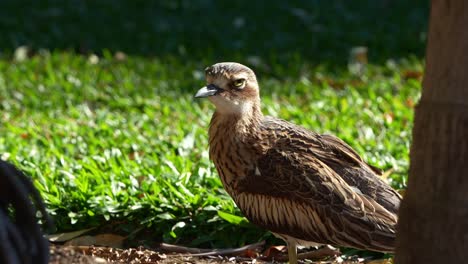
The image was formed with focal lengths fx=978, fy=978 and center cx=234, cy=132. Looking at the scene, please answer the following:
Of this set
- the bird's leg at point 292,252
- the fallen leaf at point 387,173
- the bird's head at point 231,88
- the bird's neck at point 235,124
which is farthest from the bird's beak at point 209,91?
the fallen leaf at point 387,173

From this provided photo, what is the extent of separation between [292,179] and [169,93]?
3.85 m

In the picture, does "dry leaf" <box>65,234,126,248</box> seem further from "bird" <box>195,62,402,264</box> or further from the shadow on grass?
the shadow on grass

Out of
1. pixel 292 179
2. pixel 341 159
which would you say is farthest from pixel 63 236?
pixel 341 159

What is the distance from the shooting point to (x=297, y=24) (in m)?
11.5

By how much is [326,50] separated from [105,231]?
521 cm

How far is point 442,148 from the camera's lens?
3.71 m

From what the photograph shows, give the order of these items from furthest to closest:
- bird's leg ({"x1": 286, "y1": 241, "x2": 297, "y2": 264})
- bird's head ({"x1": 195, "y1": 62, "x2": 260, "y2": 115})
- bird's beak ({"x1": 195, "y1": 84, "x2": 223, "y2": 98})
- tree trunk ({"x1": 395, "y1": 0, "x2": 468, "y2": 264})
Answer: bird's head ({"x1": 195, "y1": 62, "x2": 260, "y2": 115}), bird's beak ({"x1": 195, "y1": 84, "x2": 223, "y2": 98}), bird's leg ({"x1": 286, "y1": 241, "x2": 297, "y2": 264}), tree trunk ({"x1": 395, "y1": 0, "x2": 468, "y2": 264})

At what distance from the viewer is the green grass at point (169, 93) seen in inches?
236

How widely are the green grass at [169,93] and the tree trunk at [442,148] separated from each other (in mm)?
2142

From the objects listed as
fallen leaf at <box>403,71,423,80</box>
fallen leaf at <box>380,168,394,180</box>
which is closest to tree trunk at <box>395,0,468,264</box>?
fallen leaf at <box>380,168,394,180</box>

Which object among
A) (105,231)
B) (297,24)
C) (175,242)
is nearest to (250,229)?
(175,242)

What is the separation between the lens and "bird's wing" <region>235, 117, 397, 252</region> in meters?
5.01

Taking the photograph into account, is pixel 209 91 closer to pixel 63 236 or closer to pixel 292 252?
pixel 292 252

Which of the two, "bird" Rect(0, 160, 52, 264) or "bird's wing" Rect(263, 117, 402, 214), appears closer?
"bird" Rect(0, 160, 52, 264)
